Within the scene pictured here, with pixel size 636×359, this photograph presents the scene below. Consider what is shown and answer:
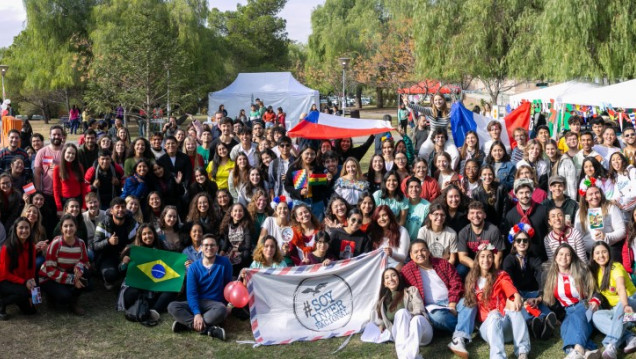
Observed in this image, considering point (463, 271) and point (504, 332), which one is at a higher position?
point (463, 271)

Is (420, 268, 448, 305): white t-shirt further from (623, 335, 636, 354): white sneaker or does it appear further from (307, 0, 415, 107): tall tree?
(307, 0, 415, 107): tall tree

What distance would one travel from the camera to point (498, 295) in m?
5.99

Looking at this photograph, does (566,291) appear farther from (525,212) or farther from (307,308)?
(307,308)

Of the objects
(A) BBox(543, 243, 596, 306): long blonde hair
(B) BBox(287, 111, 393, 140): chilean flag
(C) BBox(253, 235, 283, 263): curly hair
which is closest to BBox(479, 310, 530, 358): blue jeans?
(A) BBox(543, 243, 596, 306): long blonde hair

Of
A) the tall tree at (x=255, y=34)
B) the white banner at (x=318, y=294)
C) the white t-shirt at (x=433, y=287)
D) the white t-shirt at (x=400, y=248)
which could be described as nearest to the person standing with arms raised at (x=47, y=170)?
the white banner at (x=318, y=294)

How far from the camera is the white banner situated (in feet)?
21.1

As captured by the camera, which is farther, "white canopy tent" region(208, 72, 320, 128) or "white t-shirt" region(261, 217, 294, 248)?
"white canopy tent" region(208, 72, 320, 128)

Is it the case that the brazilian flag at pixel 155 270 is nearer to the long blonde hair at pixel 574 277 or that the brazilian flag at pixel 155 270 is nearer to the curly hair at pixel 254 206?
the curly hair at pixel 254 206

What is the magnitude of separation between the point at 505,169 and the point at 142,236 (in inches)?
183

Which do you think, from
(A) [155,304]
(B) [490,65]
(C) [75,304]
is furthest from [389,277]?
(B) [490,65]

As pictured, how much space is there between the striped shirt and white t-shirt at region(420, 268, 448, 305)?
3.76 meters

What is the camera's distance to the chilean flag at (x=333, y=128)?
982cm

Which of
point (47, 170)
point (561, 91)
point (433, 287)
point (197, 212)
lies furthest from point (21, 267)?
point (561, 91)

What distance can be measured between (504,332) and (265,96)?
86.1 ft
